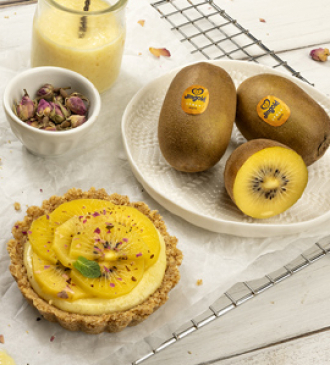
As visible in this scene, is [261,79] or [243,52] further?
[243,52]

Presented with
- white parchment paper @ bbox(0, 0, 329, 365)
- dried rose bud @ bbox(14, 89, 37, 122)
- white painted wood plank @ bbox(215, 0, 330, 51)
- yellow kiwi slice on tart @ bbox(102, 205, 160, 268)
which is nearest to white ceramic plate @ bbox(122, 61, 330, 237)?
white parchment paper @ bbox(0, 0, 329, 365)

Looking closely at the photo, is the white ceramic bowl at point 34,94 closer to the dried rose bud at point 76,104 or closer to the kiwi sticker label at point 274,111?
the dried rose bud at point 76,104

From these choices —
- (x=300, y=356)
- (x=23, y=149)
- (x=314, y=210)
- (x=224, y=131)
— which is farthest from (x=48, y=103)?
(x=300, y=356)

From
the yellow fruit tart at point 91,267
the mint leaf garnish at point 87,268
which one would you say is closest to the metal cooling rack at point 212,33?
the yellow fruit tart at point 91,267

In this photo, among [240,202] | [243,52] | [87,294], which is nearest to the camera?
[87,294]

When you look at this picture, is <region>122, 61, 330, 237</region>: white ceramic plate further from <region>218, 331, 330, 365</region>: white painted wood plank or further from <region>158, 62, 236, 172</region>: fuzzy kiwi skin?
<region>218, 331, 330, 365</region>: white painted wood plank

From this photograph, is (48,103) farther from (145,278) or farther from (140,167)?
(145,278)
